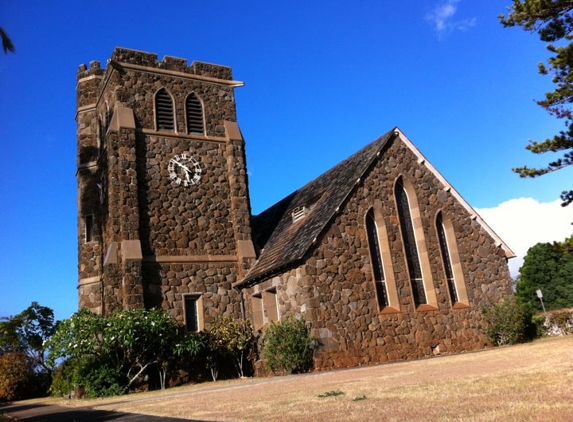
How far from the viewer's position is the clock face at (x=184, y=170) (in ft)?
71.1

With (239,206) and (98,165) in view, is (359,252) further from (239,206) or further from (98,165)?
(98,165)

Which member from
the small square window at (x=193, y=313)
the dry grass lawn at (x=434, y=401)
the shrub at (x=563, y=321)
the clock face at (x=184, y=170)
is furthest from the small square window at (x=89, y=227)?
the shrub at (x=563, y=321)

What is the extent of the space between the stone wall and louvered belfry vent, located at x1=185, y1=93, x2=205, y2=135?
7.84m

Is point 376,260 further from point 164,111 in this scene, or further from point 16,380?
point 16,380

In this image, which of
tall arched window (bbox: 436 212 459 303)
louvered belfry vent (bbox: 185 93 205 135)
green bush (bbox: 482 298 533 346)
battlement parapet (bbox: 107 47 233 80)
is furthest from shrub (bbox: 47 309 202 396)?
green bush (bbox: 482 298 533 346)

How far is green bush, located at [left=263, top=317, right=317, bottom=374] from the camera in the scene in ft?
52.5

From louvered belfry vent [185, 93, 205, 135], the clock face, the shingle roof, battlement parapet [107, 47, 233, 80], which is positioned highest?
battlement parapet [107, 47, 233, 80]

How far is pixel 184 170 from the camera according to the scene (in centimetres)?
2195

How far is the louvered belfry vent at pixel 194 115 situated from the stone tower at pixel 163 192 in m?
0.05

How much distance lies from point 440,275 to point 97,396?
1310cm

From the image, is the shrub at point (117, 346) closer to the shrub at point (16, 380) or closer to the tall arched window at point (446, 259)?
the tall arched window at point (446, 259)

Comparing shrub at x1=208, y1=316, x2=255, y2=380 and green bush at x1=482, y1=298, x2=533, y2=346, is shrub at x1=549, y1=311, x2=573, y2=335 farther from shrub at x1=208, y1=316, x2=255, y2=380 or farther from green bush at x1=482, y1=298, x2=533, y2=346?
shrub at x1=208, y1=316, x2=255, y2=380

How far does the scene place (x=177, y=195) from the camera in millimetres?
21453

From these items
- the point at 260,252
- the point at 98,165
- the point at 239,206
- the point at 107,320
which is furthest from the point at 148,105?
the point at 107,320
